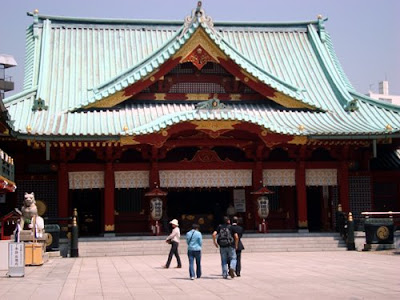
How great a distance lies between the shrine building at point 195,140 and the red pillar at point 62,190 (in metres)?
0.04

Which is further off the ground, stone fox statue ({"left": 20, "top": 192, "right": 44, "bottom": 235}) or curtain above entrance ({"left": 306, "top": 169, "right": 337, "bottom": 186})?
curtain above entrance ({"left": 306, "top": 169, "right": 337, "bottom": 186})

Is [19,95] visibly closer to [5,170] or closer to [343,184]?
[5,170]

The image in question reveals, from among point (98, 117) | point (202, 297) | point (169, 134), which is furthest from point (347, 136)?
point (202, 297)

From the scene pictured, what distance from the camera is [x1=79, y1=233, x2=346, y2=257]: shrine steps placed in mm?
27422

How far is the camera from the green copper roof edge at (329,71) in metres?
34.2

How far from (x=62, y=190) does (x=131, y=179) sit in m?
2.98

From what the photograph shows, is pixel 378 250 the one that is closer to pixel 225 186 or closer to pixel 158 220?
pixel 225 186

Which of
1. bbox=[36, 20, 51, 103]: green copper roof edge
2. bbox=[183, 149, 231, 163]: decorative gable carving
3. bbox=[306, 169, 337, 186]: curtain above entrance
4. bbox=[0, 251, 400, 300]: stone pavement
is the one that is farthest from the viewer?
bbox=[36, 20, 51, 103]: green copper roof edge

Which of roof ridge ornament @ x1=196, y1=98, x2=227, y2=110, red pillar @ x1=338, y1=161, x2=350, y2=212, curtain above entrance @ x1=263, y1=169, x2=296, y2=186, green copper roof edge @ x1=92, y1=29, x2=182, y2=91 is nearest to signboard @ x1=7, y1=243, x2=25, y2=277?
roof ridge ornament @ x1=196, y1=98, x2=227, y2=110

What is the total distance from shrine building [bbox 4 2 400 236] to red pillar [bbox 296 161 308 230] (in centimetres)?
5

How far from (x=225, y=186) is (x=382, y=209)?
8.24m

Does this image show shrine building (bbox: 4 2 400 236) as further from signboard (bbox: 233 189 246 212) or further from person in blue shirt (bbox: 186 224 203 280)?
person in blue shirt (bbox: 186 224 203 280)

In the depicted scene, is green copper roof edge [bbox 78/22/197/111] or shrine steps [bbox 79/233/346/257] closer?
shrine steps [bbox 79/233/346/257]

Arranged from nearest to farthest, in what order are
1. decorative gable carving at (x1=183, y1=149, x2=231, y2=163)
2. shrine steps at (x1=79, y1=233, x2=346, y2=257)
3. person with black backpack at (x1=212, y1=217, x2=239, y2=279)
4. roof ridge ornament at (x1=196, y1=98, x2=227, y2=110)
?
person with black backpack at (x1=212, y1=217, x2=239, y2=279) < shrine steps at (x1=79, y1=233, x2=346, y2=257) < roof ridge ornament at (x1=196, y1=98, x2=227, y2=110) < decorative gable carving at (x1=183, y1=149, x2=231, y2=163)
